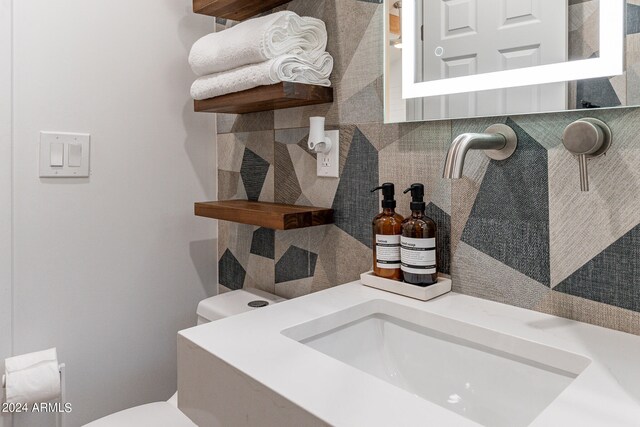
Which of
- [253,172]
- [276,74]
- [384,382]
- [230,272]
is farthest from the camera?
[230,272]

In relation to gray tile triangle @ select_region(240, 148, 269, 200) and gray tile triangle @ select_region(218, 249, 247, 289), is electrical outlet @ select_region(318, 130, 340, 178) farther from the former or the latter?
gray tile triangle @ select_region(218, 249, 247, 289)

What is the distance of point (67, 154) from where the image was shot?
4.09 feet

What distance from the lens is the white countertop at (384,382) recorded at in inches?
18.4

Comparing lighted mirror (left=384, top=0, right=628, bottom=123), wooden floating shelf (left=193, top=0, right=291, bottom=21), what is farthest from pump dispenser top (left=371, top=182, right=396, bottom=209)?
wooden floating shelf (left=193, top=0, right=291, bottom=21)

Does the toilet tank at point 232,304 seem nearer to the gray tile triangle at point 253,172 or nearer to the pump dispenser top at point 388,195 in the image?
the gray tile triangle at point 253,172

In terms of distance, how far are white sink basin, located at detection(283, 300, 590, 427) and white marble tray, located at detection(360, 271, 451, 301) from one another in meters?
0.05

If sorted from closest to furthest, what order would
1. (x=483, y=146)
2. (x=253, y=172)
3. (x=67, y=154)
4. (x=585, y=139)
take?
(x=585, y=139), (x=483, y=146), (x=67, y=154), (x=253, y=172)

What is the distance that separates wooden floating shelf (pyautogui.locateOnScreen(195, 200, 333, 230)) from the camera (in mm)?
1044

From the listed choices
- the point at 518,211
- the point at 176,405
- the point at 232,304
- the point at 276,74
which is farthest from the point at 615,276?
the point at 176,405

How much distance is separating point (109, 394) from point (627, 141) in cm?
150

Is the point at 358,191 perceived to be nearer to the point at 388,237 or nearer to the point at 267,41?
the point at 388,237

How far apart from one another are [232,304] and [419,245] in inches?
26.5

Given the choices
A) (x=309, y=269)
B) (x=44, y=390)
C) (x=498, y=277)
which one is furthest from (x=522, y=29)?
(x=44, y=390)

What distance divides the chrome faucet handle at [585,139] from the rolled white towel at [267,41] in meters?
0.64
